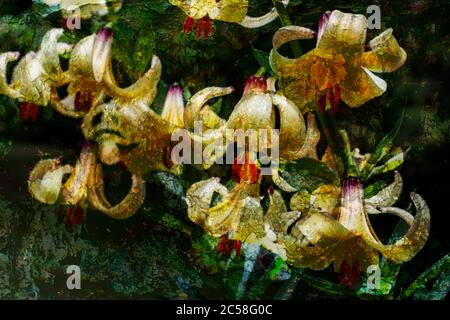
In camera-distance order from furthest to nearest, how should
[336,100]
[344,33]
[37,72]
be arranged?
1. [37,72]
2. [336,100]
3. [344,33]

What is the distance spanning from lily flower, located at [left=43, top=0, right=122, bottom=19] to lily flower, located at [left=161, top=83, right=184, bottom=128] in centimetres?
17

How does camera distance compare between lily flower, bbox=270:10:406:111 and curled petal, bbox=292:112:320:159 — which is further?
curled petal, bbox=292:112:320:159

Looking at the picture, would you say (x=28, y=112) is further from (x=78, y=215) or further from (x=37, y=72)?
(x=78, y=215)

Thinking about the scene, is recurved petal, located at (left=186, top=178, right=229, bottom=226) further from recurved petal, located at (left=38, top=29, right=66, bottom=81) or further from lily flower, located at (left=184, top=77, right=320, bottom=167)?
recurved petal, located at (left=38, top=29, right=66, bottom=81)

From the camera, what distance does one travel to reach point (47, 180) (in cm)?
107

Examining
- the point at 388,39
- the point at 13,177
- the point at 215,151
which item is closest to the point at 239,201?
the point at 215,151

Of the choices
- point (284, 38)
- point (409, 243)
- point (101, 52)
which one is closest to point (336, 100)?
point (284, 38)

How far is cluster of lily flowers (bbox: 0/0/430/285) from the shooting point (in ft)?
2.83

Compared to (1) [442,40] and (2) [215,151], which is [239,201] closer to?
(2) [215,151]

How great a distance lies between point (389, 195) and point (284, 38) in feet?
0.89

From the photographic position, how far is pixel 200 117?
93 cm

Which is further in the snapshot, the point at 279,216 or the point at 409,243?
the point at 279,216

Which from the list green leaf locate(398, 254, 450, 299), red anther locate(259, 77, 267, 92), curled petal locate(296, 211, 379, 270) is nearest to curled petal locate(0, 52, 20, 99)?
red anther locate(259, 77, 267, 92)

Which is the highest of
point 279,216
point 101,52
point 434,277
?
point 101,52
